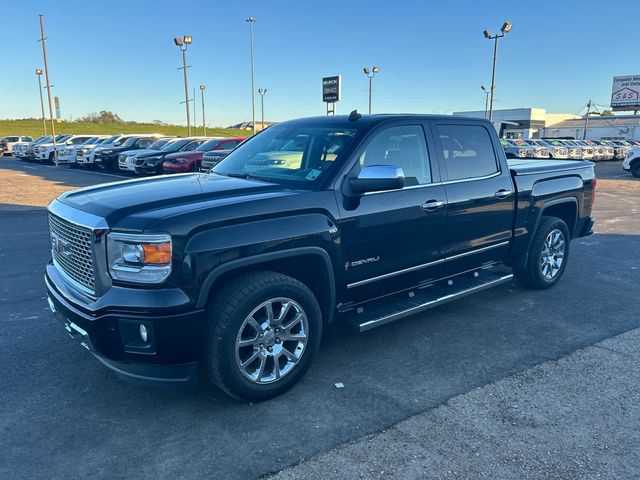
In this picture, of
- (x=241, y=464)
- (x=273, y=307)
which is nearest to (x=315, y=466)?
(x=241, y=464)

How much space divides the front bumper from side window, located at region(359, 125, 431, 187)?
187cm

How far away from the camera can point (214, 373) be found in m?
3.17

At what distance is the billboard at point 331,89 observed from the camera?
28688mm

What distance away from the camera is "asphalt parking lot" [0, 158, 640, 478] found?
284 cm

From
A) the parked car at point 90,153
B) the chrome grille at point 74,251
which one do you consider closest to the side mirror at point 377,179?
the chrome grille at point 74,251

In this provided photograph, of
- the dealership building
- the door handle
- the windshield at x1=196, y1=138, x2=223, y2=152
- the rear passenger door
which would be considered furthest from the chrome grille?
the dealership building

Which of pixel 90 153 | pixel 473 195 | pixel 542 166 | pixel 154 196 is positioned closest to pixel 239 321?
pixel 154 196

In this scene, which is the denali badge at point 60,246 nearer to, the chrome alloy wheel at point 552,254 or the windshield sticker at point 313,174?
the windshield sticker at point 313,174

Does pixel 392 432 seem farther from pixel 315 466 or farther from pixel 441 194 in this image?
pixel 441 194

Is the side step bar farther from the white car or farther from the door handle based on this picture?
the white car

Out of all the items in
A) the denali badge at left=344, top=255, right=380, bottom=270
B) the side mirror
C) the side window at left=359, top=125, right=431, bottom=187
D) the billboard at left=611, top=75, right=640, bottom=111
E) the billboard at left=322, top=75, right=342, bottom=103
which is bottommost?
the denali badge at left=344, top=255, right=380, bottom=270

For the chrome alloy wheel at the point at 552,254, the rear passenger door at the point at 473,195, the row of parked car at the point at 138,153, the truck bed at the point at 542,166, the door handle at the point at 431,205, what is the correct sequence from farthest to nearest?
the row of parked car at the point at 138,153
the chrome alloy wheel at the point at 552,254
the truck bed at the point at 542,166
the rear passenger door at the point at 473,195
the door handle at the point at 431,205

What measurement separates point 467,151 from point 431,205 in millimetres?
930

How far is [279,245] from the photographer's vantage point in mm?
3311
